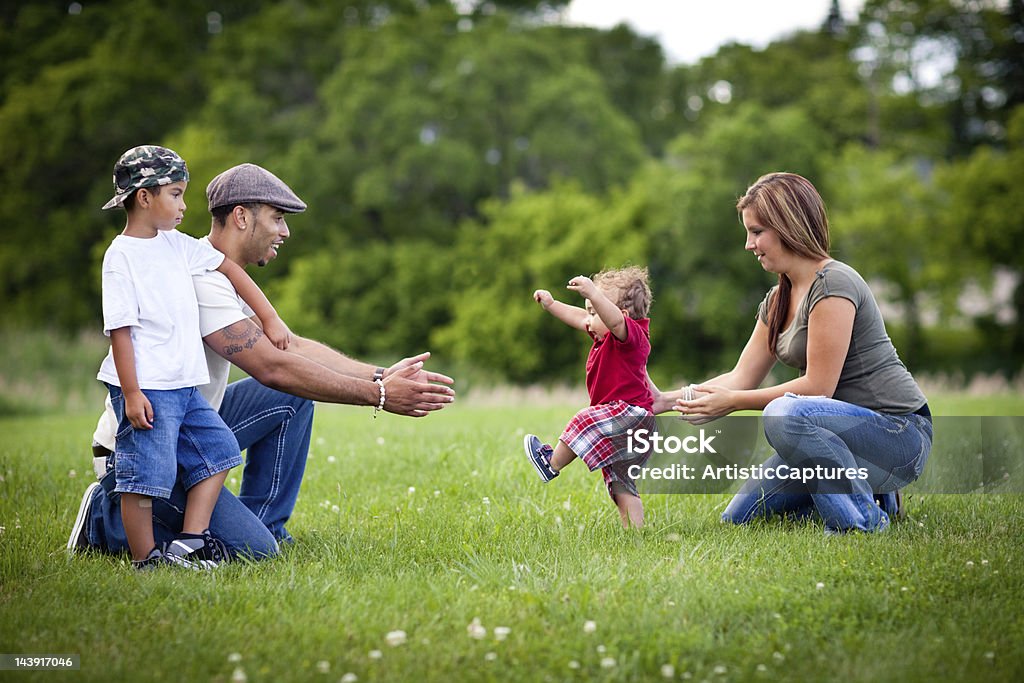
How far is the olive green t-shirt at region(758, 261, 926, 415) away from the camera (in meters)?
5.08

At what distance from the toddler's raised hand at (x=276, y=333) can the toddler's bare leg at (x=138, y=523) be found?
995mm

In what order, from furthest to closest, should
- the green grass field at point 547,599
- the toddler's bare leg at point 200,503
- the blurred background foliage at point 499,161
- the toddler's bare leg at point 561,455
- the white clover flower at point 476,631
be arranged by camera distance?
the blurred background foliage at point 499,161 < the toddler's bare leg at point 561,455 < the toddler's bare leg at point 200,503 < the white clover flower at point 476,631 < the green grass field at point 547,599

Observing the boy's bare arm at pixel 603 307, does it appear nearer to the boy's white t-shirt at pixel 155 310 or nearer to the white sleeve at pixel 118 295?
the boy's white t-shirt at pixel 155 310

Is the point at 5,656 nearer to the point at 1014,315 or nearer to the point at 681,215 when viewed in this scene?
the point at 681,215

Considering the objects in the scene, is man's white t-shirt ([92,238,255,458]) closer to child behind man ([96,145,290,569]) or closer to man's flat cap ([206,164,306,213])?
child behind man ([96,145,290,569])

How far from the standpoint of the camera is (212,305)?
4902 mm

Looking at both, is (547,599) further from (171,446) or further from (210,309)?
(210,309)

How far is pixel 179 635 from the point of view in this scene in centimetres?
381

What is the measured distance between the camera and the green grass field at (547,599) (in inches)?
141

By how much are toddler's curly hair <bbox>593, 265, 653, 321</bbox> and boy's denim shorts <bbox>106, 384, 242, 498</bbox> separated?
2035 mm

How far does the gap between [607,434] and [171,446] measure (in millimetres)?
2112

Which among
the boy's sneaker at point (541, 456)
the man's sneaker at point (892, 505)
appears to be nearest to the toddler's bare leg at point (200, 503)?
the boy's sneaker at point (541, 456)

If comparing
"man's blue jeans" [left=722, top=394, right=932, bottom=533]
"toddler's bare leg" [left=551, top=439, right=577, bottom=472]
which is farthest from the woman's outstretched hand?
"toddler's bare leg" [left=551, top=439, right=577, bottom=472]

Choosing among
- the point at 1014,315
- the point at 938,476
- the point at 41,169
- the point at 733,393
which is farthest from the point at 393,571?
the point at 41,169
